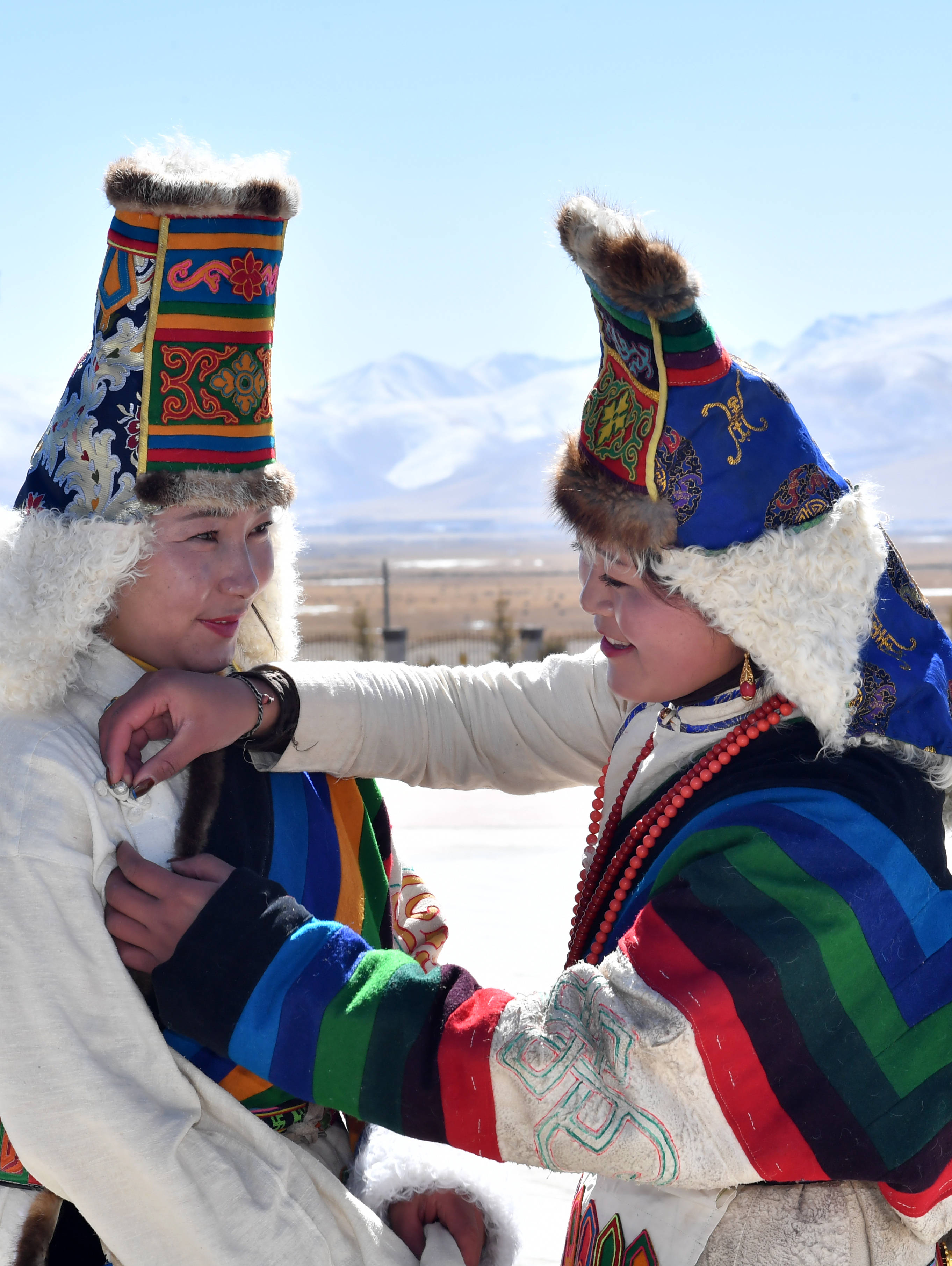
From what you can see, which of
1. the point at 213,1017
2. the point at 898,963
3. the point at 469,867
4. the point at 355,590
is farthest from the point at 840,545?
the point at 355,590

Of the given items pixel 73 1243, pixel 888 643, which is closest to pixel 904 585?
pixel 888 643

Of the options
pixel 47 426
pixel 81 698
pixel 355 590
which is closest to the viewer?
pixel 81 698

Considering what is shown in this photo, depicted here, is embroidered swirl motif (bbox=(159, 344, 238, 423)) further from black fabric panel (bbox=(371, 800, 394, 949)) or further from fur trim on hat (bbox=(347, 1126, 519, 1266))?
fur trim on hat (bbox=(347, 1126, 519, 1266))

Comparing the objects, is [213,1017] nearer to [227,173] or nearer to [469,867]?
[227,173]

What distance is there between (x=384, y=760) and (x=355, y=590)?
51.5 m

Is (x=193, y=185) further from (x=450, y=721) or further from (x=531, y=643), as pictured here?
(x=531, y=643)

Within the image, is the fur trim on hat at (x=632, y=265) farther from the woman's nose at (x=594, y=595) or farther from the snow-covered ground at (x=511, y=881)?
the snow-covered ground at (x=511, y=881)

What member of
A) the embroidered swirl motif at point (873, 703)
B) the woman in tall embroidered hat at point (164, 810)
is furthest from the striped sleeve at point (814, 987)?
the woman in tall embroidered hat at point (164, 810)

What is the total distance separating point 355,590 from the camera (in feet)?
175

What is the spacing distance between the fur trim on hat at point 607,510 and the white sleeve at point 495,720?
594 millimetres

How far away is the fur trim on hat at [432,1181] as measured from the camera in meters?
1.96

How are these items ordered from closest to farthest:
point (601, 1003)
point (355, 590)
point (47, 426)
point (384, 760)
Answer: point (601, 1003), point (47, 426), point (384, 760), point (355, 590)

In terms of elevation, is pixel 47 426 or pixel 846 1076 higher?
pixel 47 426

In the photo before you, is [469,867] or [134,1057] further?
[469,867]
